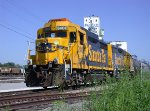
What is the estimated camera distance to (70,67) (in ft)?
59.6

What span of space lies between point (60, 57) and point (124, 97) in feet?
35.8

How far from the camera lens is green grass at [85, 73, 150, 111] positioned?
271 inches

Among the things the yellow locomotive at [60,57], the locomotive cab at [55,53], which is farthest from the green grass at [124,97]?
the locomotive cab at [55,53]

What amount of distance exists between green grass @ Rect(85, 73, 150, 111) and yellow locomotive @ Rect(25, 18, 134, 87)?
8292mm

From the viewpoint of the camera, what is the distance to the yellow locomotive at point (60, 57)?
17578mm

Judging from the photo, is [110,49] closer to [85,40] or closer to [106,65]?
[106,65]

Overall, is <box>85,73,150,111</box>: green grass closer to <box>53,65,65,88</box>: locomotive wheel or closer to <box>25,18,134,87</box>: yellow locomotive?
<box>25,18,134,87</box>: yellow locomotive

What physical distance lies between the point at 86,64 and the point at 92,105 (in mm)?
12866

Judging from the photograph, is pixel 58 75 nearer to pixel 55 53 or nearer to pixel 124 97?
pixel 55 53

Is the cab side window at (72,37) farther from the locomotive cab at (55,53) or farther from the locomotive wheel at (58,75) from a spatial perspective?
the locomotive wheel at (58,75)

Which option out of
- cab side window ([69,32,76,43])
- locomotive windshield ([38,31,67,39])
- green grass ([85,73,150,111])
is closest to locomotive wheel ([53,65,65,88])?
cab side window ([69,32,76,43])

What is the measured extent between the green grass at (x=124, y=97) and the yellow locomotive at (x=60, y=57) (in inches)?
326

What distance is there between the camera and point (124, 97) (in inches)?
284

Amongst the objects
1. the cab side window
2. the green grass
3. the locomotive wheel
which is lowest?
the green grass
